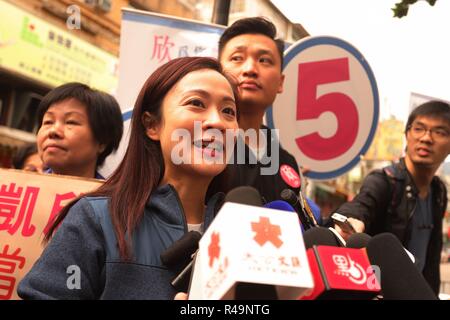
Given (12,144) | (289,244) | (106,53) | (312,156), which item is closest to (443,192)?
(312,156)

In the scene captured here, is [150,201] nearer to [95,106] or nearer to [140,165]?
[140,165]

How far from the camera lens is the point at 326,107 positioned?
3102 mm

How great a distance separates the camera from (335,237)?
1195 millimetres

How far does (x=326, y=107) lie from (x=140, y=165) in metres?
1.82

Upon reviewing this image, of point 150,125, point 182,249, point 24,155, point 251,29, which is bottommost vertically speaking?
point 182,249

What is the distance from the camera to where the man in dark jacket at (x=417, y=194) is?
266cm

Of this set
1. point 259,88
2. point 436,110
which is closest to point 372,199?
point 436,110

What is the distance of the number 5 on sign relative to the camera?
3.05m

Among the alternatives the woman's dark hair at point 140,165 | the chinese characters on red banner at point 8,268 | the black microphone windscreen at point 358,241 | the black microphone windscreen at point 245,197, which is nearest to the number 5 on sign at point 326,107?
the woman's dark hair at point 140,165

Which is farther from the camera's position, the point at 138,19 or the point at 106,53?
the point at 106,53

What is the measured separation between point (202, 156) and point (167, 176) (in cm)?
16

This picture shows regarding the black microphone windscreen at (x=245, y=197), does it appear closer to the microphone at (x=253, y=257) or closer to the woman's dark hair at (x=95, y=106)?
the microphone at (x=253, y=257)

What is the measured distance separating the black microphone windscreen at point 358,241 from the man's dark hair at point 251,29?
4.83ft
